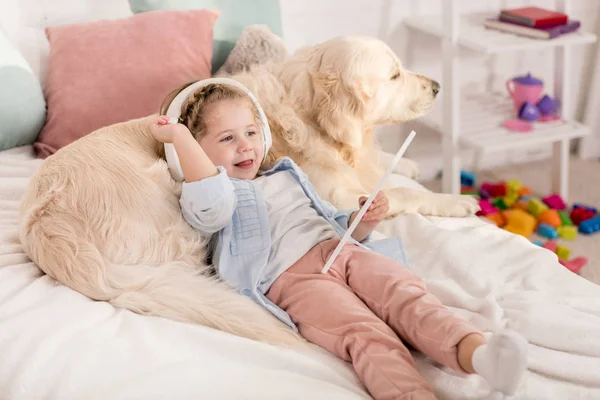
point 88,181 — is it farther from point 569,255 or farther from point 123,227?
point 569,255

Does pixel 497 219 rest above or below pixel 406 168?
below

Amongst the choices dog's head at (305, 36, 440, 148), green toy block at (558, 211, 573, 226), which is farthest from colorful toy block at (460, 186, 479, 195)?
dog's head at (305, 36, 440, 148)

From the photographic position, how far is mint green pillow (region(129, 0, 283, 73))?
2.11 m

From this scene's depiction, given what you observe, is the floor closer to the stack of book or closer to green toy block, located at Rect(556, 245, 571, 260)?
green toy block, located at Rect(556, 245, 571, 260)

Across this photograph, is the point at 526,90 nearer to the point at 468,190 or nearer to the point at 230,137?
the point at 468,190

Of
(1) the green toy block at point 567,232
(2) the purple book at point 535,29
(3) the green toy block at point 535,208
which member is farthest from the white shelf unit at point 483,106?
(1) the green toy block at point 567,232

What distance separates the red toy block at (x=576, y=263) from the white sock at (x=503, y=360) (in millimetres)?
1353

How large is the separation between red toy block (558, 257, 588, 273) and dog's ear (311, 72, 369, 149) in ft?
3.09

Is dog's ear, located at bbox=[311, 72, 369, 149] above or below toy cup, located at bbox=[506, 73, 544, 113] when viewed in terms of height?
above

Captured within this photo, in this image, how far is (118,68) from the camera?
193 centimetres

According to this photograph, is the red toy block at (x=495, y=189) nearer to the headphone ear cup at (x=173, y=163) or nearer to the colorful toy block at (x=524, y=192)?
the colorful toy block at (x=524, y=192)

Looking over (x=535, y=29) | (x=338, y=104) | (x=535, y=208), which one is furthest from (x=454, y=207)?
(x=535, y=29)

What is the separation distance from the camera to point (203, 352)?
1091mm

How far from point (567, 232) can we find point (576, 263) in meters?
0.29
